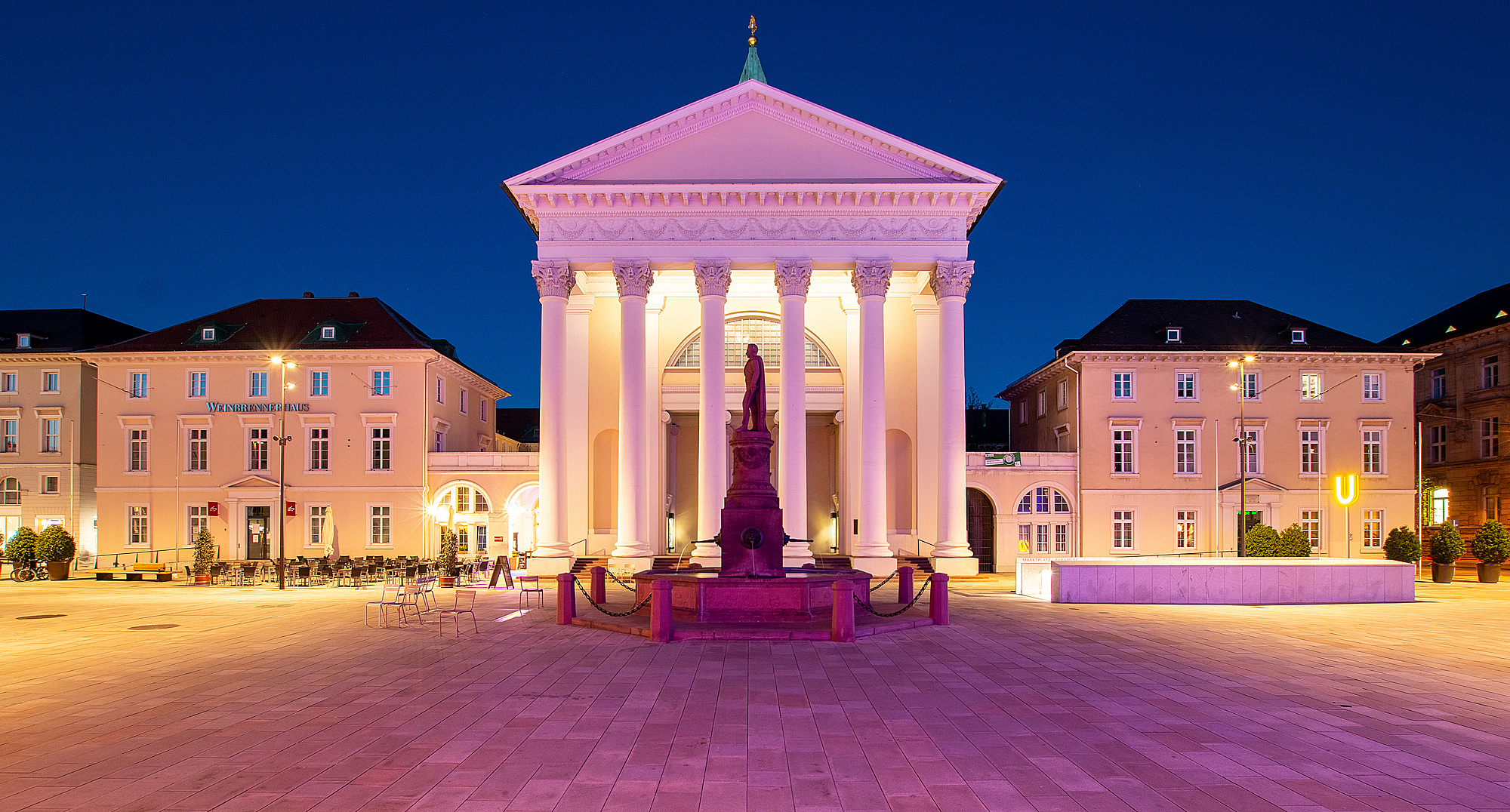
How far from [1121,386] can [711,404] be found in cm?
1955

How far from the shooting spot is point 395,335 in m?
43.3

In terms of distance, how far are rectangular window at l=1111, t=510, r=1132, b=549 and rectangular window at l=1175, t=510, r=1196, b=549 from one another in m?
2.00

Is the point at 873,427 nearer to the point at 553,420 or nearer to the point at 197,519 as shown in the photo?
the point at 553,420

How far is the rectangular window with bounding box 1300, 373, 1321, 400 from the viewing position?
41.8 metres

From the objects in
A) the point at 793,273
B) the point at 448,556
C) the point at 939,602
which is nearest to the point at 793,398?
the point at 793,273

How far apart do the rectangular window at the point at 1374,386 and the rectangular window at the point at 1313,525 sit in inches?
230

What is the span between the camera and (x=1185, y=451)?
41.5 m

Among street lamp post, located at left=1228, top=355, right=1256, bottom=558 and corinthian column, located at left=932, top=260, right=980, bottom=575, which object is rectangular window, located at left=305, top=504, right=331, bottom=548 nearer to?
corinthian column, located at left=932, top=260, right=980, bottom=575

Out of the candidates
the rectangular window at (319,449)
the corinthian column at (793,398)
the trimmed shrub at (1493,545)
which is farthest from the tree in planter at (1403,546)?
the rectangular window at (319,449)

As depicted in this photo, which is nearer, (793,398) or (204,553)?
(793,398)

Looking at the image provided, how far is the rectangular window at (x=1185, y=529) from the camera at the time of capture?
135ft

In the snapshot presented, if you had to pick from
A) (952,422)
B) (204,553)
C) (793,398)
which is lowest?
(204,553)

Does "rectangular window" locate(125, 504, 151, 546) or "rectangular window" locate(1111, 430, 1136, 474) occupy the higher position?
"rectangular window" locate(1111, 430, 1136, 474)

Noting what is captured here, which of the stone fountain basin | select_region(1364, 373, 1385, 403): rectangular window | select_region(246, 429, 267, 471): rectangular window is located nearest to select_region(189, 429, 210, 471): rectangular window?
select_region(246, 429, 267, 471): rectangular window
